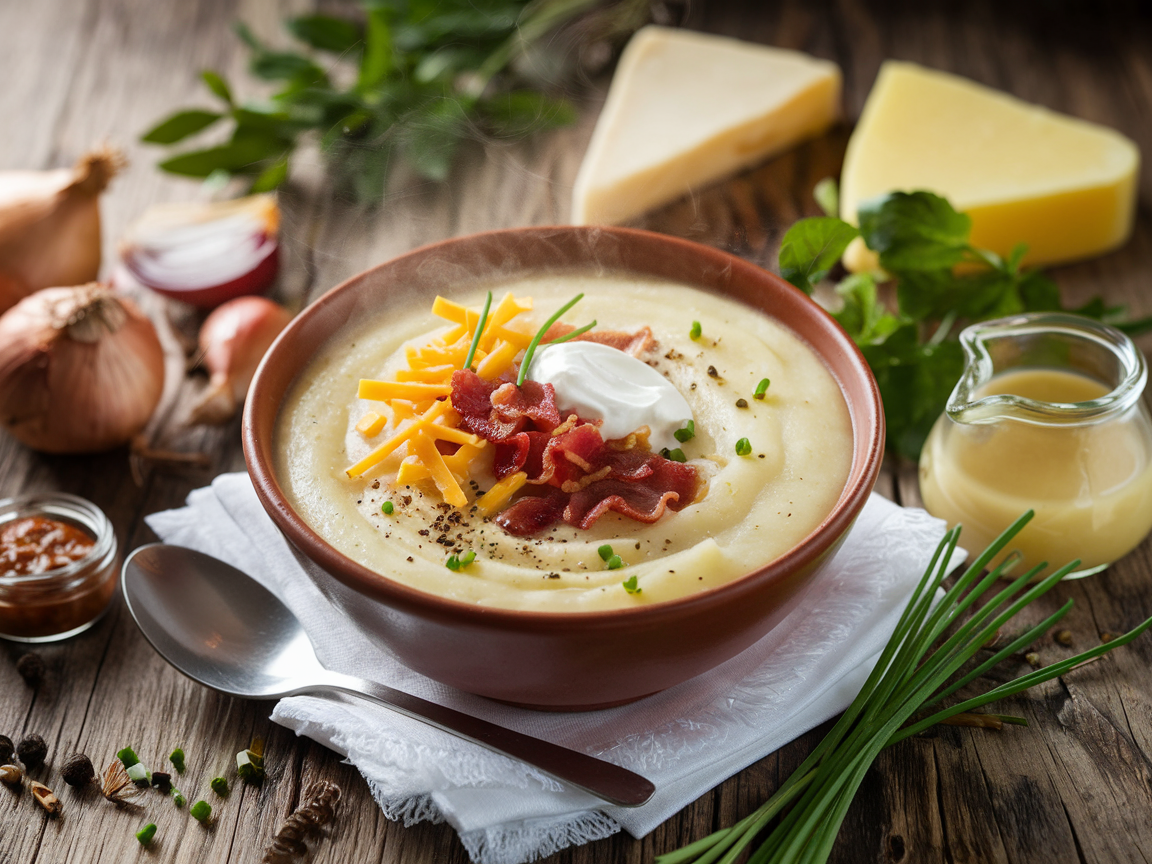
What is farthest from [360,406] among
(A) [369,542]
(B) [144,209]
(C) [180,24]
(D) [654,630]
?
(C) [180,24]

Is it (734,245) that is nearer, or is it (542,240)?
(542,240)

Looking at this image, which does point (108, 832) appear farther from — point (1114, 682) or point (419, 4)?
point (419, 4)

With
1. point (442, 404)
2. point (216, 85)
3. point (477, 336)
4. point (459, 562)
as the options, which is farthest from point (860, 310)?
point (216, 85)

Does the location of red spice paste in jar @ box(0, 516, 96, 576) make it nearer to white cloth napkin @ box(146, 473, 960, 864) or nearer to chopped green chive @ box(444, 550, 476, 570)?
white cloth napkin @ box(146, 473, 960, 864)

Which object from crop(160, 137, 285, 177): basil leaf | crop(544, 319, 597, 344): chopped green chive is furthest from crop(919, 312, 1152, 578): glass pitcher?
crop(160, 137, 285, 177): basil leaf

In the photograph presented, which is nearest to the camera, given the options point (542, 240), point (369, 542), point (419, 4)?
point (369, 542)

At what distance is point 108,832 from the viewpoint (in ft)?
7.21

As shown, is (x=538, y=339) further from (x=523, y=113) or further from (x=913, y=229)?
(x=523, y=113)

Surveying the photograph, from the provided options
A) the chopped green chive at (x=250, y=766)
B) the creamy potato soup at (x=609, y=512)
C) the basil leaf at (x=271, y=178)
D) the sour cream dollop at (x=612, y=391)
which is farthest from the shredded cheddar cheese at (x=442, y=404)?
the basil leaf at (x=271, y=178)

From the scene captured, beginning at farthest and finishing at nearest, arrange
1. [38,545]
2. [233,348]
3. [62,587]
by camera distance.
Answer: [233,348]
[38,545]
[62,587]

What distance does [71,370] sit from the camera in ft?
10.2

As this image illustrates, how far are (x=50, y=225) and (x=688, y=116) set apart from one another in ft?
8.29

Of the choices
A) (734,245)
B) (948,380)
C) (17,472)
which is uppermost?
(734,245)

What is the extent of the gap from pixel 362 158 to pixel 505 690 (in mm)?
2560
